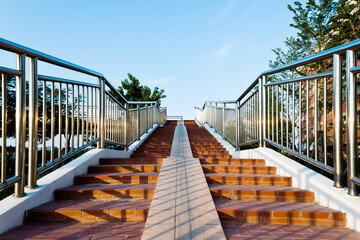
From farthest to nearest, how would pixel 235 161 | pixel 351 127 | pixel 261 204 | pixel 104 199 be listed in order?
pixel 235 161
pixel 104 199
pixel 261 204
pixel 351 127

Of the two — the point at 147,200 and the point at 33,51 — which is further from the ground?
the point at 33,51

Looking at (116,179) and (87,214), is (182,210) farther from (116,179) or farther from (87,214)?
(116,179)

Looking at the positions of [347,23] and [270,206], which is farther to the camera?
[347,23]

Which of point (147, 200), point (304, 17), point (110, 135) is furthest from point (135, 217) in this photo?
point (304, 17)

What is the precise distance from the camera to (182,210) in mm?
2215

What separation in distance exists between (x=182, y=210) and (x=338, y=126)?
198 centimetres

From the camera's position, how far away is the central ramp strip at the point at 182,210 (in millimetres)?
1855

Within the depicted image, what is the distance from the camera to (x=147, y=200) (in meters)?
2.61

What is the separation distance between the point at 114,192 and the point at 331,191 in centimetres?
257

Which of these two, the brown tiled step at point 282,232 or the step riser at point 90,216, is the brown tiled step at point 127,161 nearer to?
the step riser at point 90,216

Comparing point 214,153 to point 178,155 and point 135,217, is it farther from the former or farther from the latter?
point 135,217

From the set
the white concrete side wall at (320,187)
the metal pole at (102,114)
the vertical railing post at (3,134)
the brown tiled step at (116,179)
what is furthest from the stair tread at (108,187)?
the white concrete side wall at (320,187)

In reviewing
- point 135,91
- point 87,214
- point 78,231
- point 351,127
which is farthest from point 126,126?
point 135,91

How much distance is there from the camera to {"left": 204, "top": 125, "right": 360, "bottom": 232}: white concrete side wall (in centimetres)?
214
